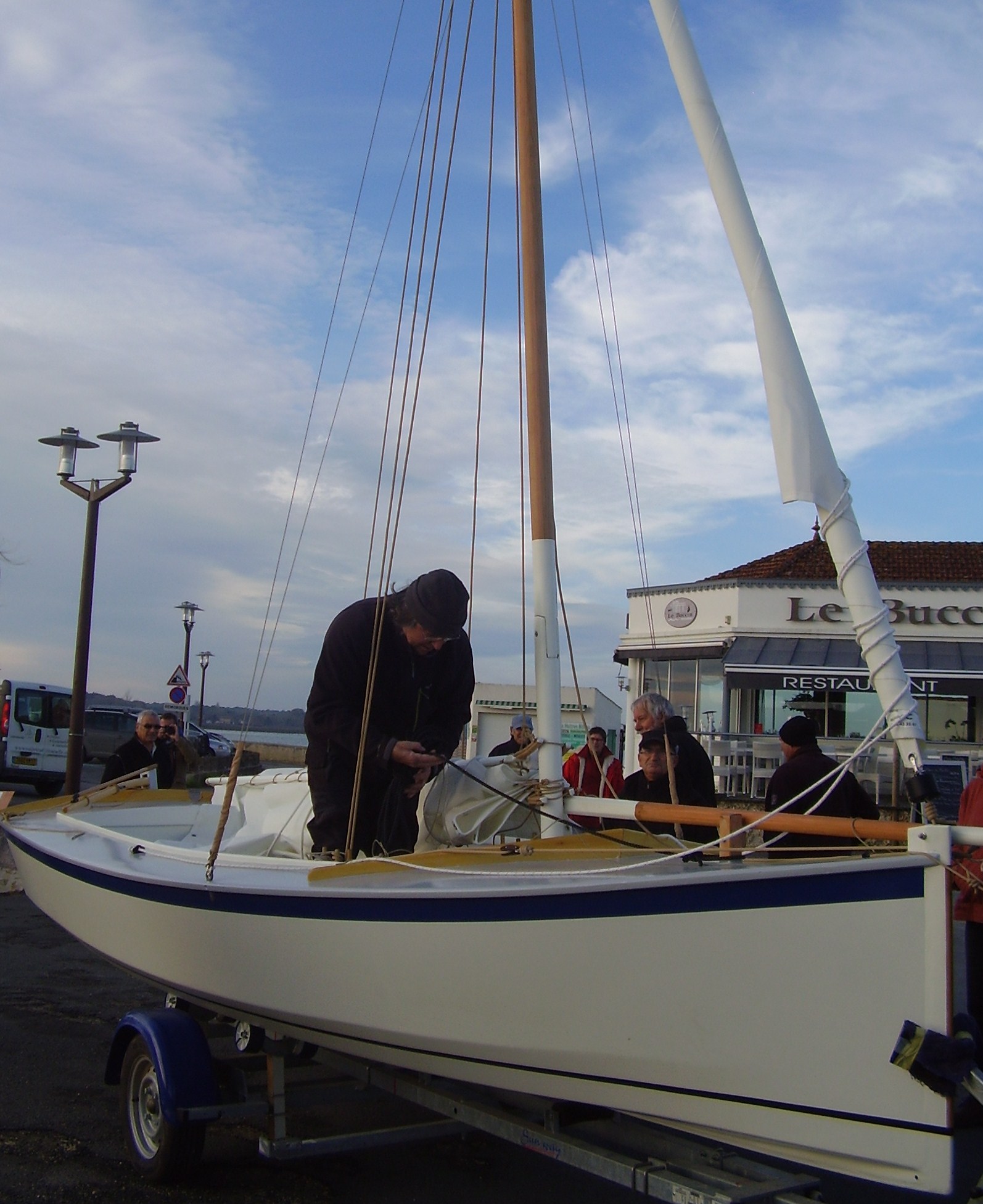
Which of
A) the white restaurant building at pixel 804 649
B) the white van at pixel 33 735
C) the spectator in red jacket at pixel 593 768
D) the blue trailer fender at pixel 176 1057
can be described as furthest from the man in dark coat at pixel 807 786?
the white van at pixel 33 735

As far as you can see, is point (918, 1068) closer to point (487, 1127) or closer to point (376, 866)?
point (487, 1127)

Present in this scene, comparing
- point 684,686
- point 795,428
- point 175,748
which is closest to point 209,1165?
point 795,428

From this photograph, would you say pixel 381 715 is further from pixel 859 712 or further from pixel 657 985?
pixel 859 712

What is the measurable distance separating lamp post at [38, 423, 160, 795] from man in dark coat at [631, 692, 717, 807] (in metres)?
9.32

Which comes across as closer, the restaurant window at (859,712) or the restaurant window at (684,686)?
the restaurant window at (859,712)

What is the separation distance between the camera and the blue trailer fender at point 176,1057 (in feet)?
13.0

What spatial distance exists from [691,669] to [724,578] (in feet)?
6.16

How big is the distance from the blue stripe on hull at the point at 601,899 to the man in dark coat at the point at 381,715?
785 millimetres

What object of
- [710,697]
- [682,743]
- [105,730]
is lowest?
[105,730]

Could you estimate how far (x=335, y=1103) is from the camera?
423 cm

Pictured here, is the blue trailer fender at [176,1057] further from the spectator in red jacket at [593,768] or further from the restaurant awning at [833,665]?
the restaurant awning at [833,665]

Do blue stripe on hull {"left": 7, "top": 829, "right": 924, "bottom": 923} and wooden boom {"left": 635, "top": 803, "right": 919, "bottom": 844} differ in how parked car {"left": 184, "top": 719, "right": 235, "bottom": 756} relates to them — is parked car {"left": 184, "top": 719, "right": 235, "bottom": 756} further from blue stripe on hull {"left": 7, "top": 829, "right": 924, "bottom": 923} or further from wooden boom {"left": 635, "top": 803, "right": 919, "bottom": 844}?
wooden boom {"left": 635, "top": 803, "right": 919, "bottom": 844}

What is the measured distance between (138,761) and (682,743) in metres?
4.82

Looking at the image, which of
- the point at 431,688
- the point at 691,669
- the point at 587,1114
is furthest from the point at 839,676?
the point at 587,1114
